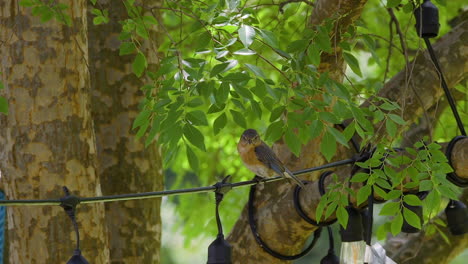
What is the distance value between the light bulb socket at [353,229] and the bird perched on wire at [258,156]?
12.7 inches

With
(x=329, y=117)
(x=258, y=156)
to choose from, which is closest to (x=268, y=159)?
(x=258, y=156)

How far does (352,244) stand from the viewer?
1.93 metres

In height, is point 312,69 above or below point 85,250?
above

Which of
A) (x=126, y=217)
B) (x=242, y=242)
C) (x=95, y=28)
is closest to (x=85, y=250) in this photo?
(x=126, y=217)

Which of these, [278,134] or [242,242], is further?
[242,242]

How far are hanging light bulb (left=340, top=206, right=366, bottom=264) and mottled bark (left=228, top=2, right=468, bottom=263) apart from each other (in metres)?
0.45

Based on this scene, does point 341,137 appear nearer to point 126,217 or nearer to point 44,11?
point 44,11

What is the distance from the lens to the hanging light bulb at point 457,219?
86.6 inches

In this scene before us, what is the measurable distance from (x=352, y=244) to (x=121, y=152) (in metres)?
1.08

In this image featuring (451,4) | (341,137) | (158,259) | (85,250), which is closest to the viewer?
(341,137)

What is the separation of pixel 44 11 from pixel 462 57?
1.61 m

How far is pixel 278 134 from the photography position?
1882 mm

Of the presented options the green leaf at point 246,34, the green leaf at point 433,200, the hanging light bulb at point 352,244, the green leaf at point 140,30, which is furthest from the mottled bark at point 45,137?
the green leaf at point 433,200

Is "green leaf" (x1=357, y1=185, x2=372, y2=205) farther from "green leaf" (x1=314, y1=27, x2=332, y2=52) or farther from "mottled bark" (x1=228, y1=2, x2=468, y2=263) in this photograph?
"mottled bark" (x1=228, y1=2, x2=468, y2=263)
